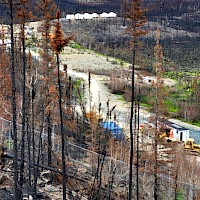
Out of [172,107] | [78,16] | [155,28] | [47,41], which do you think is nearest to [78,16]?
[78,16]

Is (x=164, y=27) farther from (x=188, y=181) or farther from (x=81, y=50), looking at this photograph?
(x=188, y=181)

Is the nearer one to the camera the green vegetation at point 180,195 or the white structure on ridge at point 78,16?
the green vegetation at point 180,195

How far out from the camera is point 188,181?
29531 millimetres

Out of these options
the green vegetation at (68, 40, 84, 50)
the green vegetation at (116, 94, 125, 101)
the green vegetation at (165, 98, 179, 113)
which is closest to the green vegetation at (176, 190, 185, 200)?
the green vegetation at (165, 98, 179, 113)

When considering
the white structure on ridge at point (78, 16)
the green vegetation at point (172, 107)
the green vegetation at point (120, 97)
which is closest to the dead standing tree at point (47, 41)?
the green vegetation at point (172, 107)

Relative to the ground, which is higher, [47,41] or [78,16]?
[78,16]

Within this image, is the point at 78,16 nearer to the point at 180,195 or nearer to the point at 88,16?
the point at 88,16

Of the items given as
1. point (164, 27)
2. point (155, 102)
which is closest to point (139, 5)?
point (155, 102)

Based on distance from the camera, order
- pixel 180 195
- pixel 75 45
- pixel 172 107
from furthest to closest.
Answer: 1. pixel 75 45
2. pixel 172 107
3. pixel 180 195

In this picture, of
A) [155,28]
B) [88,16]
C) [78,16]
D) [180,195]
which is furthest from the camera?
[88,16]

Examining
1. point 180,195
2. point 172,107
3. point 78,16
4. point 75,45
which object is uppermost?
point 78,16

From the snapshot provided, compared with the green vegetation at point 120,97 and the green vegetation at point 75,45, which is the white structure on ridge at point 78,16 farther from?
the green vegetation at point 120,97

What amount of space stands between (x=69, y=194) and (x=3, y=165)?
4.23m

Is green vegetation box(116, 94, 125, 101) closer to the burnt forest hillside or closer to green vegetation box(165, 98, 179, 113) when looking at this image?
green vegetation box(165, 98, 179, 113)
